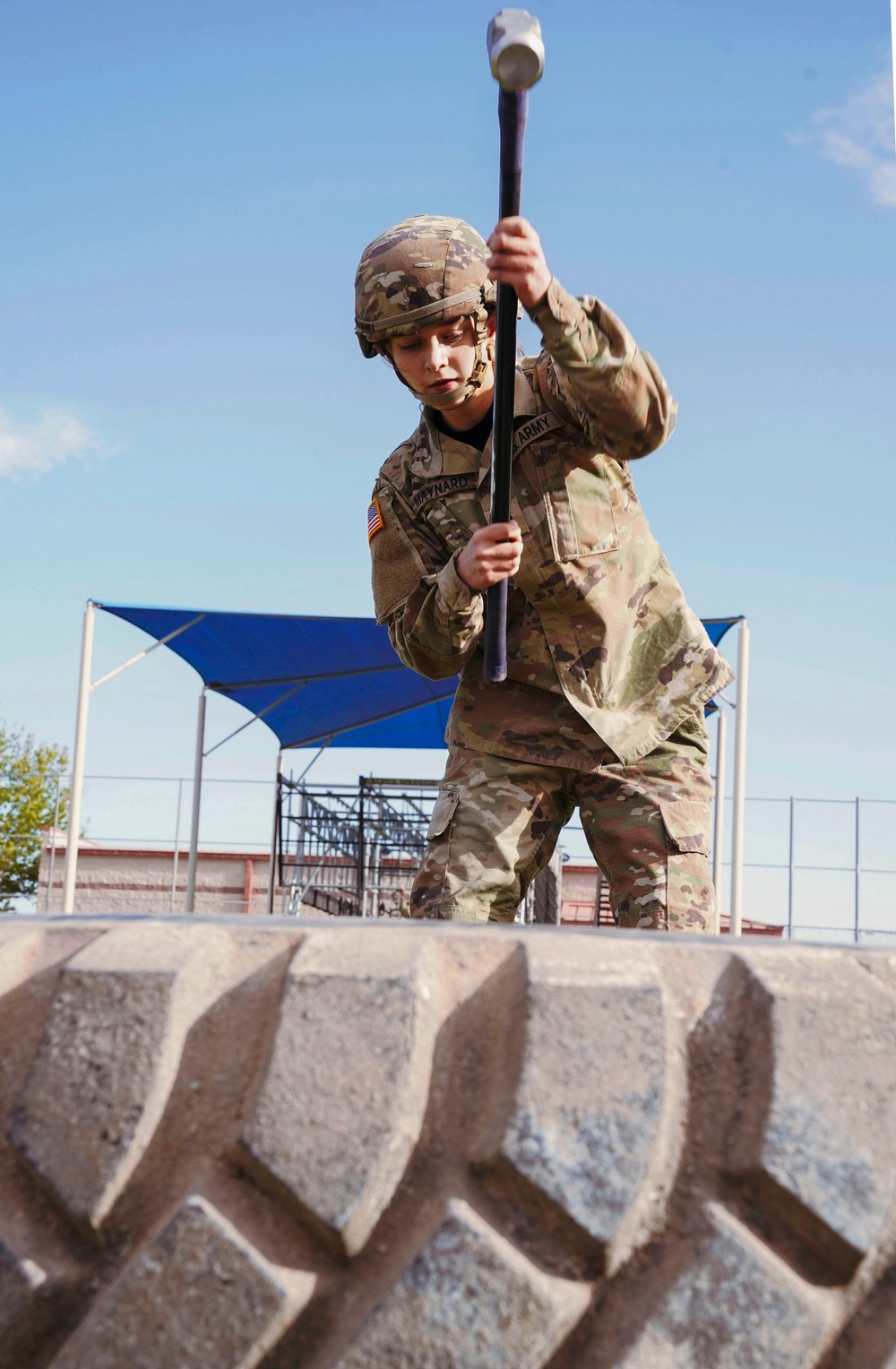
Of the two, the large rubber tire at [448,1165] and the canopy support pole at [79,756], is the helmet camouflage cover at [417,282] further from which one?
the canopy support pole at [79,756]

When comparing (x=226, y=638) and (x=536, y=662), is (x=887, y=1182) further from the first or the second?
(x=226, y=638)

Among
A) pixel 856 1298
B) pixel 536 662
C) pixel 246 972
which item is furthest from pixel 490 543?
pixel 856 1298

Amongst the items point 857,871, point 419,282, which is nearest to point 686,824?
point 419,282

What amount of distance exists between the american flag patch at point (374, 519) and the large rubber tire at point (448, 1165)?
5.42ft

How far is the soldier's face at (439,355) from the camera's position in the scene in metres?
1.98

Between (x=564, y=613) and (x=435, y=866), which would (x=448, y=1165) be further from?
(x=564, y=613)

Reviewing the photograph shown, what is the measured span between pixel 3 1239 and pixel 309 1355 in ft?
Answer: 0.53

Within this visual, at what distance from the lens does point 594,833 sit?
6.65 feet

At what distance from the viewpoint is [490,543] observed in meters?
1.77

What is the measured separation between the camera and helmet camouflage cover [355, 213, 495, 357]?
192cm

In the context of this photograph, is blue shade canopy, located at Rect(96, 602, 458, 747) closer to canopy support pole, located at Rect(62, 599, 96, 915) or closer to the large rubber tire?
canopy support pole, located at Rect(62, 599, 96, 915)

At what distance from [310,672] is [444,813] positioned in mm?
7617

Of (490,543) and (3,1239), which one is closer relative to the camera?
(3,1239)

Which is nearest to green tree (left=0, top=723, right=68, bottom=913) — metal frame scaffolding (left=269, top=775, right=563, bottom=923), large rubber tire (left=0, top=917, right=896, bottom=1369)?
metal frame scaffolding (left=269, top=775, right=563, bottom=923)
